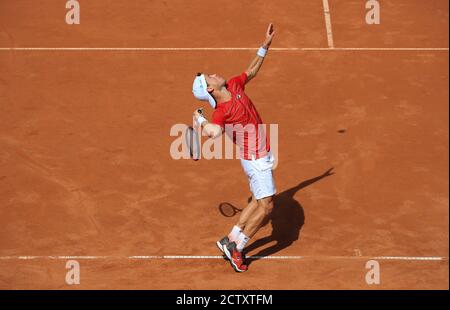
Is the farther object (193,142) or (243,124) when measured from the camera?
(193,142)

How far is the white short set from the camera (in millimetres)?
12367

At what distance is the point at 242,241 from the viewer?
500 inches

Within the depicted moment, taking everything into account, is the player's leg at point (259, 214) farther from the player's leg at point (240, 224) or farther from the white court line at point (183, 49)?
the white court line at point (183, 49)

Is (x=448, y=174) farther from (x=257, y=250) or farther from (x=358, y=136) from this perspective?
(x=257, y=250)

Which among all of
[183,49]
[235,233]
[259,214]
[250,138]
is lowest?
[235,233]

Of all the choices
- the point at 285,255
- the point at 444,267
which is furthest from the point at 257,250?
the point at 444,267

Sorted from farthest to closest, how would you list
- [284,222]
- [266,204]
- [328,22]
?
[328,22]
[284,222]
[266,204]

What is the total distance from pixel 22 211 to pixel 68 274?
6.51 feet

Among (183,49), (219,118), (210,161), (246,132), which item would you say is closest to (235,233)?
(246,132)

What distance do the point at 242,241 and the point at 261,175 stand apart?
1.01 meters

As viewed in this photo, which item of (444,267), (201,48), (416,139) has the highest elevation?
(201,48)

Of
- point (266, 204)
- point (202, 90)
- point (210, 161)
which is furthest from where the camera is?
point (210, 161)

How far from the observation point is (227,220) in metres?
14.0

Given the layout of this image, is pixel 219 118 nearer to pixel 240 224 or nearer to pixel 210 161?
pixel 240 224
